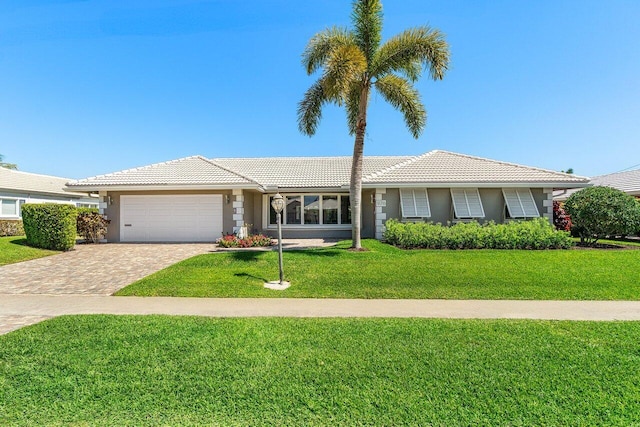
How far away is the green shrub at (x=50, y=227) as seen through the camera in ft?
42.7

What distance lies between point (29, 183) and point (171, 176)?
53.8 feet

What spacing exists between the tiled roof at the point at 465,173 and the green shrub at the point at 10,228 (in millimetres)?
21306

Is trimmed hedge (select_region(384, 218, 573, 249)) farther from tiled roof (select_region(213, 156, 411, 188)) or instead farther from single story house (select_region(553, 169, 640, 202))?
single story house (select_region(553, 169, 640, 202))

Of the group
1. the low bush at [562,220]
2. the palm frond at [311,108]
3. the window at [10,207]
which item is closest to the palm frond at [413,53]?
the palm frond at [311,108]

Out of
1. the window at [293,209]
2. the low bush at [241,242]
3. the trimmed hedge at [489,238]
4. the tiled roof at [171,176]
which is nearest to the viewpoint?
the trimmed hedge at [489,238]

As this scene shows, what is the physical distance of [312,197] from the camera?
712 inches

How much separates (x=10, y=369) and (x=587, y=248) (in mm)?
17302

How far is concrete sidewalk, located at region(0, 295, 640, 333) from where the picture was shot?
5.72m

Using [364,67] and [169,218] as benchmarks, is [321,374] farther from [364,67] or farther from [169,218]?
[169,218]

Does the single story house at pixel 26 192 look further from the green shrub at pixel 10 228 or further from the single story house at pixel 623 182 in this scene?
the single story house at pixel 623 182

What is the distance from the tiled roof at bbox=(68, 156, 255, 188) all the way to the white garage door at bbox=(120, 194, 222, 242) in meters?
0.93

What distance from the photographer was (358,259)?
34.1ft

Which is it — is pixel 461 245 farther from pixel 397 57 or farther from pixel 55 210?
pixel 55 210

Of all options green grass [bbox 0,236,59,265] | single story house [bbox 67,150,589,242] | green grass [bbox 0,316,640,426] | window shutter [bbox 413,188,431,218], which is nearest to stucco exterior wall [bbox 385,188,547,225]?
single story house [bbox 67,150,589,242]
